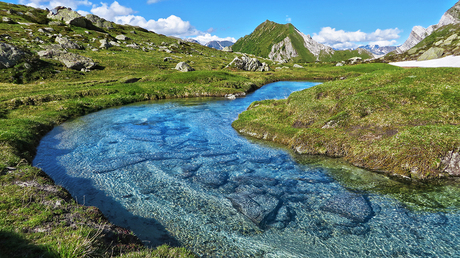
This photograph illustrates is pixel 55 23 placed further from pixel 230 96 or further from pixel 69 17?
pixel 230 96

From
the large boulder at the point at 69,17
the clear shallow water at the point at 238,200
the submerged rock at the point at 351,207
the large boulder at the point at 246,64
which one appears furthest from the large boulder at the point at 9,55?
the submerged rock at the point at 351,207

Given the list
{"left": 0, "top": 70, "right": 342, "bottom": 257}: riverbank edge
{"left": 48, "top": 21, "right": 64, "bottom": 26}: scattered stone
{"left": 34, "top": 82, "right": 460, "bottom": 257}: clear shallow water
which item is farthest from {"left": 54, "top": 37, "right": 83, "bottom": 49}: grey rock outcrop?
{"left": 0, "top": 70, "right": 342, "bottom": 257}: riverbank edge

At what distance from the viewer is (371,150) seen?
64.3ft

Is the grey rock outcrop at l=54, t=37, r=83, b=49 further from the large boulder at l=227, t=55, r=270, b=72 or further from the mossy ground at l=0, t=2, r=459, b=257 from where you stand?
the large boulder at l=227, t=55, r=270, b=72

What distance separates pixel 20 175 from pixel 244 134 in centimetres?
2263

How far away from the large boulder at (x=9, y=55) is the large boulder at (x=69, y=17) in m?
81.5

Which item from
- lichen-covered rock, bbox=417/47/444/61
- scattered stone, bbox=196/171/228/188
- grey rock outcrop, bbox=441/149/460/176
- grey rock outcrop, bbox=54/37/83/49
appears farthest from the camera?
lichen-covered rock, bbox=417/47/444/61

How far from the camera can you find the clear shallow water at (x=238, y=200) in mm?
11398

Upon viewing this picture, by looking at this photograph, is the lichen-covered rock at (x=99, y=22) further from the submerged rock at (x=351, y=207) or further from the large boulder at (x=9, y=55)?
the submerged rock at (x=351, y=207)

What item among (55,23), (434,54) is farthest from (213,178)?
(434,54)

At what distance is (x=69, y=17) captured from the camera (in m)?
136

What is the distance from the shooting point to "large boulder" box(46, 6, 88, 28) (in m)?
134

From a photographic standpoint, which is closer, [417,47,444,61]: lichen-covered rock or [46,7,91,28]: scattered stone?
[417,47,444,61]: lichen-covered rock

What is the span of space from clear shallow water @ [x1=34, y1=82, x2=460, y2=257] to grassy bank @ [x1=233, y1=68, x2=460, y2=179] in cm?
252
